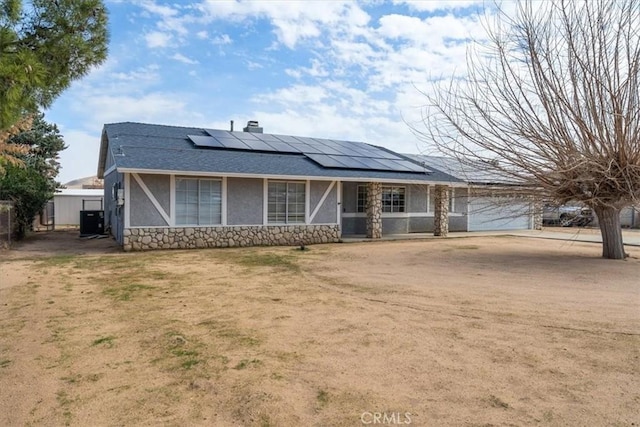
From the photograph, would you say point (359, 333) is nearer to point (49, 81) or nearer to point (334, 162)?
point (49, 81)

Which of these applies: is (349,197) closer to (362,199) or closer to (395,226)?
(362,199)

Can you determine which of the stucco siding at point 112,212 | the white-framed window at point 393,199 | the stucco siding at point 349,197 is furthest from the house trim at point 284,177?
the stucco siding at point 112,212

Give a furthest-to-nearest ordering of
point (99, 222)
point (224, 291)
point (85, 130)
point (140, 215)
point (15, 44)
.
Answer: point (85, 130)
point (99, 222)
point (140, 215)
point (224, 291)
point (15, 44)

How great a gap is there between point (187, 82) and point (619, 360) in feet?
55.1

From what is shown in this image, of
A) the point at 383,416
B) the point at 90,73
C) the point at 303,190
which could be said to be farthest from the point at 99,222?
the point at 383,416

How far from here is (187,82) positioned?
17.3 meters

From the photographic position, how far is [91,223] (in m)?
17.8

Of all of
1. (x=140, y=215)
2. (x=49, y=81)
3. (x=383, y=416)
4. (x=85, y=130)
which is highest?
(x=85, y=130)

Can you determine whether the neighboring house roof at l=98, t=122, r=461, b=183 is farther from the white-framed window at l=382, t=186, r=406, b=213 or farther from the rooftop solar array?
the white-framed window at l=382, t=186, r=406, b=213

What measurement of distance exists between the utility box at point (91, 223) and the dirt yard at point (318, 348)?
9.08 m

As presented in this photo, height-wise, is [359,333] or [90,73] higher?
[90,73]
